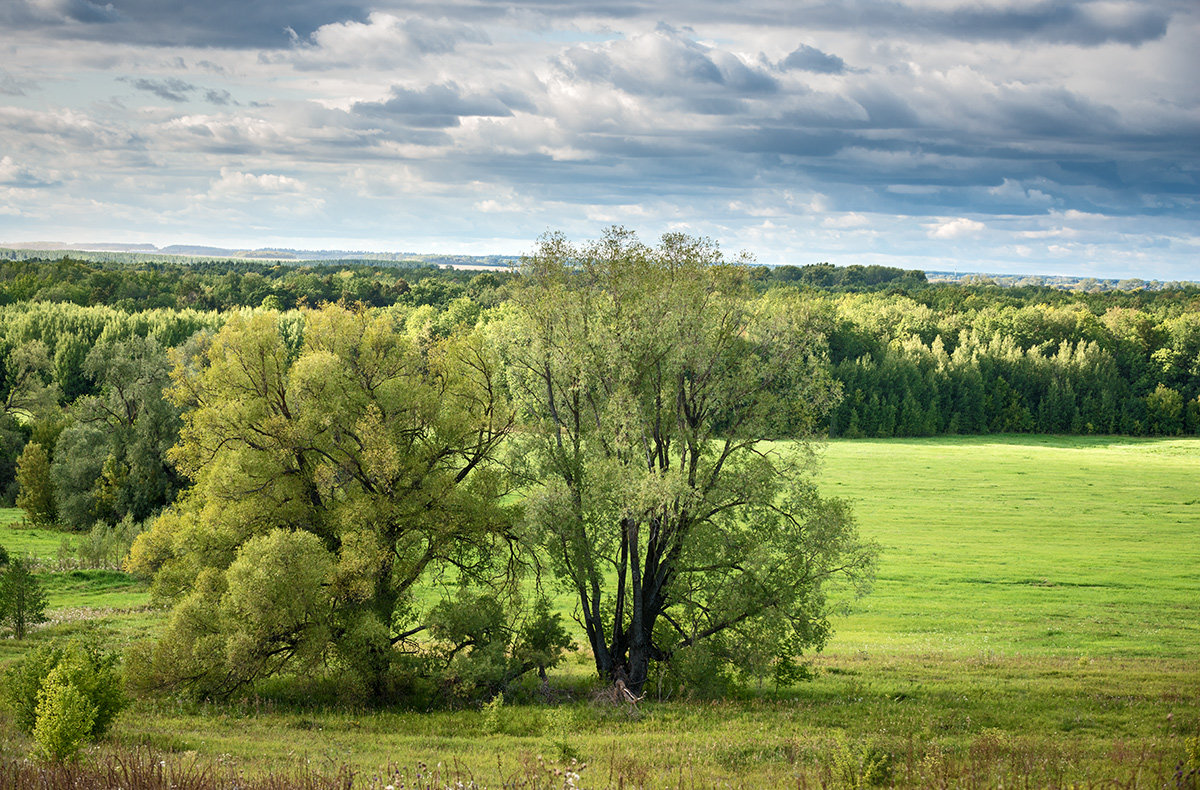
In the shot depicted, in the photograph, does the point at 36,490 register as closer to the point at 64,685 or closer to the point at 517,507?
the point at 517,507

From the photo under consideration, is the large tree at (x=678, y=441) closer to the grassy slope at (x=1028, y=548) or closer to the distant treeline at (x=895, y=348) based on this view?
the grassy slope at (x=1028, y=548)

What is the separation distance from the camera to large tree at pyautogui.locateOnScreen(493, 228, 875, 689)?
24125 millimetres

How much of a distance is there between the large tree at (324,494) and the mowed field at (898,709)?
7.26 feet

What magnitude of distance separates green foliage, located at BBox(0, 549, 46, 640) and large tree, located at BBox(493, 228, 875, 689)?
19.6 meters

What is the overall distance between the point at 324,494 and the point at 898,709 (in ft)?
60.6

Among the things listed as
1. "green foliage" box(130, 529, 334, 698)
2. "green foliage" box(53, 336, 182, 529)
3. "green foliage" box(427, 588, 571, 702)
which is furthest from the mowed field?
"green foliage" box(53, 336, 182, 529)

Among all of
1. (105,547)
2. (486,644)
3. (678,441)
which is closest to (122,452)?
(105,547)

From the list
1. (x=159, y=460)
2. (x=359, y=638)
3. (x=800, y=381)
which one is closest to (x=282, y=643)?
(x=359, y=638)

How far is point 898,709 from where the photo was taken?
21.8m

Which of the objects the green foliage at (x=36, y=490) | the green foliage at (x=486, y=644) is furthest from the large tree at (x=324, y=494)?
the green foliage at (x=36, y=490)

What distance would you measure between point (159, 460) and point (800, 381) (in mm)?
49260

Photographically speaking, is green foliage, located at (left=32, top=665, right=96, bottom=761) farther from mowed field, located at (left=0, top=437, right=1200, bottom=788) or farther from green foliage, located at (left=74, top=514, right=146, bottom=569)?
green foliage, located at (left=74, top=514, right=146, bottom=569)

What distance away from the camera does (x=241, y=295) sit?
159375 mm

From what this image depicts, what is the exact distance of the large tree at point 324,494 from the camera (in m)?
24.4
